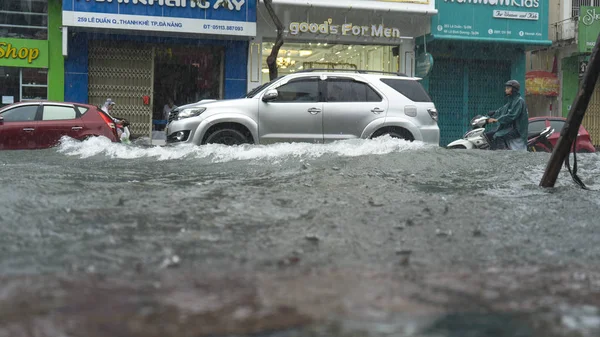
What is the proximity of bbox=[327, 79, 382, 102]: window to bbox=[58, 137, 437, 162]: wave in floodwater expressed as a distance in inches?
36.1

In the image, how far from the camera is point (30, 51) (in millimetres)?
17656

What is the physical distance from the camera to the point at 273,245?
156 inches

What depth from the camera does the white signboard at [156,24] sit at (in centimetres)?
1684

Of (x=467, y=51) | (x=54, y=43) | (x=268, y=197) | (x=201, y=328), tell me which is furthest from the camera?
(x=467, y=51)

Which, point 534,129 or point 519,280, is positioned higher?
point 534,129

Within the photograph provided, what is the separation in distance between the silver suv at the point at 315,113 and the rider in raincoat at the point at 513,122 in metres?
1.08

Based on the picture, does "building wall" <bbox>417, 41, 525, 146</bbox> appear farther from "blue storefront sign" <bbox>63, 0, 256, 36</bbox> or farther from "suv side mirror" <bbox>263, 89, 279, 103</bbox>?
"suv side mirror" <bbox>263, 89, 279, 103</bbox>

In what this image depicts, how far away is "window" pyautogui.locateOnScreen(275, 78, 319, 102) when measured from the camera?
1073 cm

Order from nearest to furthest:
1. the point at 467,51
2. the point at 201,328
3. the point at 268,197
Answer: the point at 201,328
the point at 268,197
the point at 467,51

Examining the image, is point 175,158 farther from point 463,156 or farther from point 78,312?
point 78,312

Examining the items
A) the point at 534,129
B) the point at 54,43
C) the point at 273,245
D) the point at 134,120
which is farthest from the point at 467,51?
the point at 273,245

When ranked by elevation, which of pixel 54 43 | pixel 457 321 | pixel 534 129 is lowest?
pixel 457 321

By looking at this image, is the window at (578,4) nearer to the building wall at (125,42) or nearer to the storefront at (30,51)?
the building wall at (125,42)

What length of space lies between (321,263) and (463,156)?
19.7 ft
